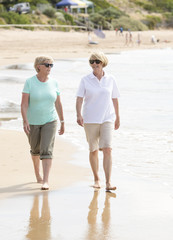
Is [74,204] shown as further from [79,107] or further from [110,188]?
[79,107]

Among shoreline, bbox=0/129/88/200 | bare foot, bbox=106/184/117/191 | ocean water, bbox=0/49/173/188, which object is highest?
bare foot, bbox=106/184/117/191

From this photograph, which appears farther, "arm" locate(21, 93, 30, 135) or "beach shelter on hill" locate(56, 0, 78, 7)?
"beach shelter on hill" locate(56, 0, 78, 7)

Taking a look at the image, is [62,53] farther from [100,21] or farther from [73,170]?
[73,170]

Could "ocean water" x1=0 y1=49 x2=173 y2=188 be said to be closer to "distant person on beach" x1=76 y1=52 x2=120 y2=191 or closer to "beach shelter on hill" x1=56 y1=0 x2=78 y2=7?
"distant person on beach" x1=76 y1=52 x2=120 y2=191

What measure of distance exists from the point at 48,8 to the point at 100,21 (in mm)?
7759

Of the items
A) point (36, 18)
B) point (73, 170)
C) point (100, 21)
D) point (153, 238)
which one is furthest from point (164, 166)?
point (100, 21)

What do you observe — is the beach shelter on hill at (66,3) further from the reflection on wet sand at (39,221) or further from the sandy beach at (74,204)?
the reflection on wet sand at (39,221)

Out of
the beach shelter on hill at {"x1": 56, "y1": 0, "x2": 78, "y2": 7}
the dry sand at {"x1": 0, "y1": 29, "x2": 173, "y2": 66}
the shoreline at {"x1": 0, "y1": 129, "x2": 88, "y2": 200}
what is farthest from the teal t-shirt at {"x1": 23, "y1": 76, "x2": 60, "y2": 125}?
the beach shelter on hill at {"x1": 56, "y1": 0, "x2": 78, "y2": 7}

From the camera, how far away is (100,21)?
200 feet

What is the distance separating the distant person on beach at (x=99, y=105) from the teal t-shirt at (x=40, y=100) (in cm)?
28

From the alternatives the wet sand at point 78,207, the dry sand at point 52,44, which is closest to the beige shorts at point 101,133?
the wet sand at point 78,207

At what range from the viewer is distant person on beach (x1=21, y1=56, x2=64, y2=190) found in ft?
18.5

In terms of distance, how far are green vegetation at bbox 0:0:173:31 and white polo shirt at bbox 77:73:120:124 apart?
4198cm

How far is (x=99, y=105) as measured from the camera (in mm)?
5715
